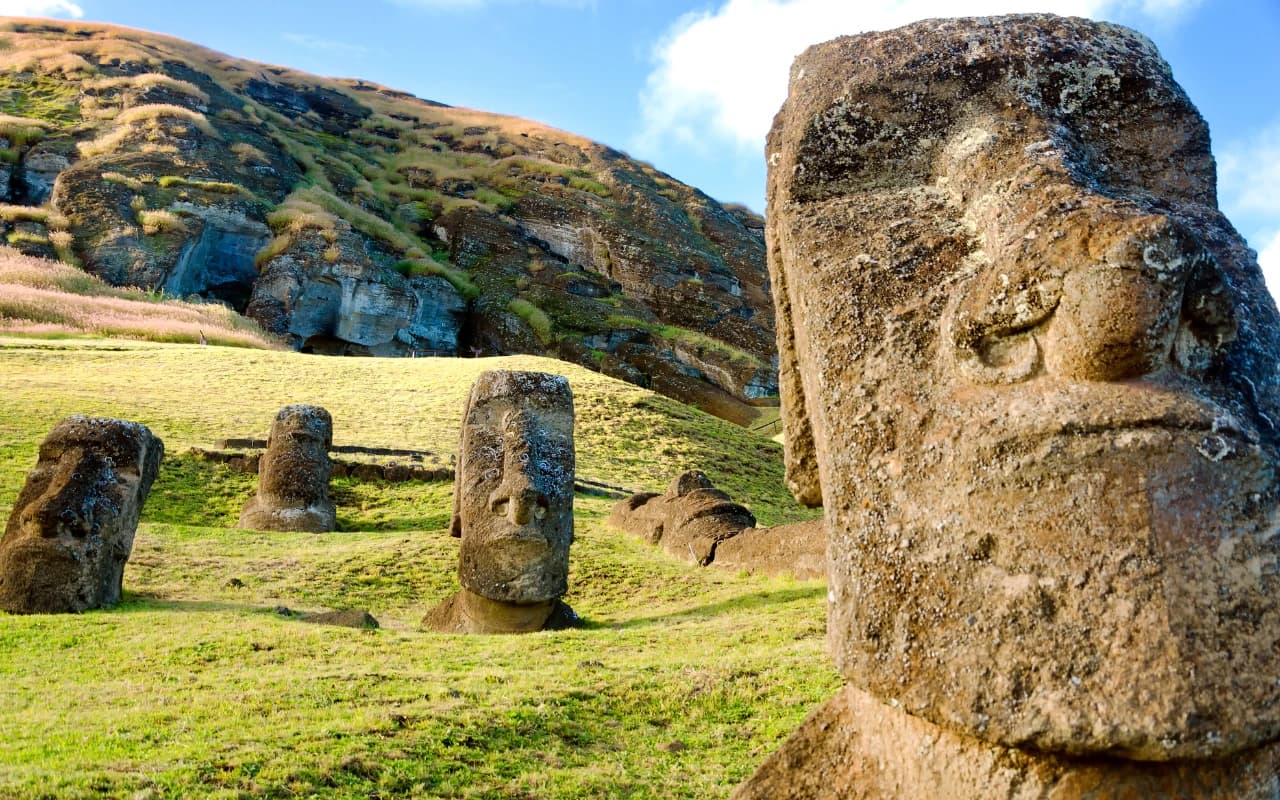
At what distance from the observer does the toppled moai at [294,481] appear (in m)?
18.0

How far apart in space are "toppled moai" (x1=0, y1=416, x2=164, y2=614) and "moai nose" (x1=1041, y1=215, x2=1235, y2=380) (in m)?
11.3

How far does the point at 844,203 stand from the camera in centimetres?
343

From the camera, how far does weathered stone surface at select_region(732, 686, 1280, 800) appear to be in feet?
7.93

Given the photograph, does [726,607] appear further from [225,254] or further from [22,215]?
[22,215]

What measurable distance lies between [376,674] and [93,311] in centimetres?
3596

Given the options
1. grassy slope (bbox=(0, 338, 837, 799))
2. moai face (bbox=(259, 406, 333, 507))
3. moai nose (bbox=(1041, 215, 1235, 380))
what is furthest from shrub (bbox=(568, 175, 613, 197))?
moai nose (bbox=(1041, 215, 1235, 380))

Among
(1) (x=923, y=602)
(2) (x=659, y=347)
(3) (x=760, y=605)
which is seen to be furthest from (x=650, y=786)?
(2) (x=659, y=347)

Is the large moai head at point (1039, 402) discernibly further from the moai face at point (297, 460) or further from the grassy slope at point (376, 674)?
the moai face at point (297, 460)

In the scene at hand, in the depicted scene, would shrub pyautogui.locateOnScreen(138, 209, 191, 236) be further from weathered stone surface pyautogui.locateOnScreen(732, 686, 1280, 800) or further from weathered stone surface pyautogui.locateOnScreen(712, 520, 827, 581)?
weathered stone surface pyautogui.locateOnScreen(732, 686, 1280, 800)

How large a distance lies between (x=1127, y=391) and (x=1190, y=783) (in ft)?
2.98

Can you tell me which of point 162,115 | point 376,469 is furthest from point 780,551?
point 162,115

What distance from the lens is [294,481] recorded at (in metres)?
18.3

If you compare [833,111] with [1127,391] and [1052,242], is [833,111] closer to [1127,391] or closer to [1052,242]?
[1052,242]

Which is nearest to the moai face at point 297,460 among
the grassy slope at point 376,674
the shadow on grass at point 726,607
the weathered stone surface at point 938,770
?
the grassy slope at point 376,674
